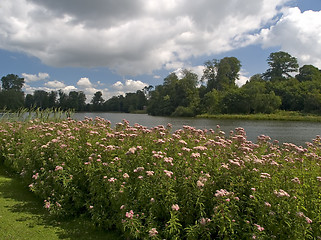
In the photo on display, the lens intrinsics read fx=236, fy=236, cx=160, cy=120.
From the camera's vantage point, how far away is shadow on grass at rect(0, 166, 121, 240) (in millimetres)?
4207

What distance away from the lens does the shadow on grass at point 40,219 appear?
166 inches

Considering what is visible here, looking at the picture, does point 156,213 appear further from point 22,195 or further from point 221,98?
point 221,98

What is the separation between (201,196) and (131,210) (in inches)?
41.9

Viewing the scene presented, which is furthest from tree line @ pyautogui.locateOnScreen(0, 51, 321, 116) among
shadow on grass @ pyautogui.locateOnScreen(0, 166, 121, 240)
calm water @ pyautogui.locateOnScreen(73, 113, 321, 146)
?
shadow on grass @ pyautogui.locateOnScreen(0, 166, 121, 240)

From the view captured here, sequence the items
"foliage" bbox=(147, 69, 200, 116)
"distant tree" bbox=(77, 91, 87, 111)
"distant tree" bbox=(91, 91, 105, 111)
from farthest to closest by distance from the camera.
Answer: "distant tree" bbox=(91, 91, 105, 111) → "distant tree" bbox=(77, 91, 87, 111) → "foliage" bbox=(147, 69, 200, 116)

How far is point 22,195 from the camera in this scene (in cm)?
591

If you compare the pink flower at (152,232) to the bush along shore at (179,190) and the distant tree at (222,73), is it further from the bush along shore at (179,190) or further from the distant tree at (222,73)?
the distant tree at (222,73)

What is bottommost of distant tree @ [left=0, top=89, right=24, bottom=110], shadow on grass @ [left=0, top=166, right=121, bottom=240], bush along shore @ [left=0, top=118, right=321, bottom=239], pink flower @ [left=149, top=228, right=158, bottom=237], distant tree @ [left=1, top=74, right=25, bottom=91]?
shadow on grass @ [left=0, top=166, right=121, bottom=240]

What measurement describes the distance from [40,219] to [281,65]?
115 m

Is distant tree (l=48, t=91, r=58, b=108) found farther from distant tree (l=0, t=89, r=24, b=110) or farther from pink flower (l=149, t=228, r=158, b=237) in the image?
pink flower (l=149, t=228, r=158, b=237)

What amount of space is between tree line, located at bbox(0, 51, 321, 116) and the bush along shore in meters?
56.7

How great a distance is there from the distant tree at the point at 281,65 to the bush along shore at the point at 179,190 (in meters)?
106

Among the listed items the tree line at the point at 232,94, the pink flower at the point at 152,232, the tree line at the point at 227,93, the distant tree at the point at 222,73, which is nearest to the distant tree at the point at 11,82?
the tree line at the point at 227,93

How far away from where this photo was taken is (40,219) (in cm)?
471
